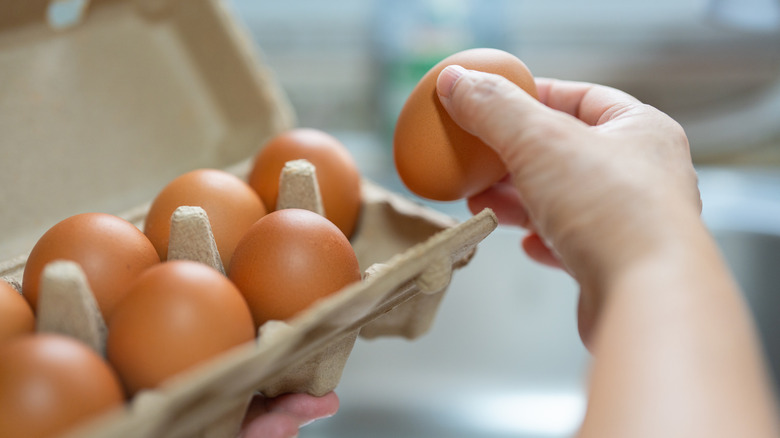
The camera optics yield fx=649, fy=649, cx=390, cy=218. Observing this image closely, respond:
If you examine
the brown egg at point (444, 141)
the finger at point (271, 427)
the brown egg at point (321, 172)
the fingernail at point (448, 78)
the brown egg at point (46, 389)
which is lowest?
the finger at point (271, 427)

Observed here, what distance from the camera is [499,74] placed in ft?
2.45

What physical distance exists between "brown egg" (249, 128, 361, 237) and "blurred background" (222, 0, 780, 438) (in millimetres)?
580

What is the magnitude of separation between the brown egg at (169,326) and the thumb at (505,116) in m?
0.31

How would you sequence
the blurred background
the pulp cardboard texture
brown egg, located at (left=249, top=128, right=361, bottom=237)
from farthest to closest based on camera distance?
1. the blurred background
2. brown egg, located at (left=249, top=128, right=361, bottom=237)
3. the pulp cardboard texture

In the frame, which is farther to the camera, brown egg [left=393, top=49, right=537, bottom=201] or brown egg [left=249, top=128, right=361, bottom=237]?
brown egg [left=249, top=128, right=361, bottom=237]

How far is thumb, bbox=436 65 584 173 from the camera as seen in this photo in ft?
2.10

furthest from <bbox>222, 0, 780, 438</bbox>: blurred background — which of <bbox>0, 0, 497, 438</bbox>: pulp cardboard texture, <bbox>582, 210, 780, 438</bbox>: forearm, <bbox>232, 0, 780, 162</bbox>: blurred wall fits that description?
<bbox>582, 210, 780, 438</bbox>: forearm

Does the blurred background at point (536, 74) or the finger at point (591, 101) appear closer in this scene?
the finger at point (591, 101)

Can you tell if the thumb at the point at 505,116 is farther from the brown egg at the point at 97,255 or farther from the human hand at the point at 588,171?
the brown egg at the point at 97,255

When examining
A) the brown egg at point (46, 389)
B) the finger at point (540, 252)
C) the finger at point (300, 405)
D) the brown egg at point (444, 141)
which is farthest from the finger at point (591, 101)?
the brown egg at point (46, 389)

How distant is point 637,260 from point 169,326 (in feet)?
1.35

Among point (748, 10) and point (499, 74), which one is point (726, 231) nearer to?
point (748, 10)

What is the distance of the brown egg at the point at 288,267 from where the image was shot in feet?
2.12

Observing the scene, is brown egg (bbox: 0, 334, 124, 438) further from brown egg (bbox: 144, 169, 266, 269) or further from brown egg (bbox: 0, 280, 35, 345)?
brown egg (bbox: 144, 169, 266, 269)
